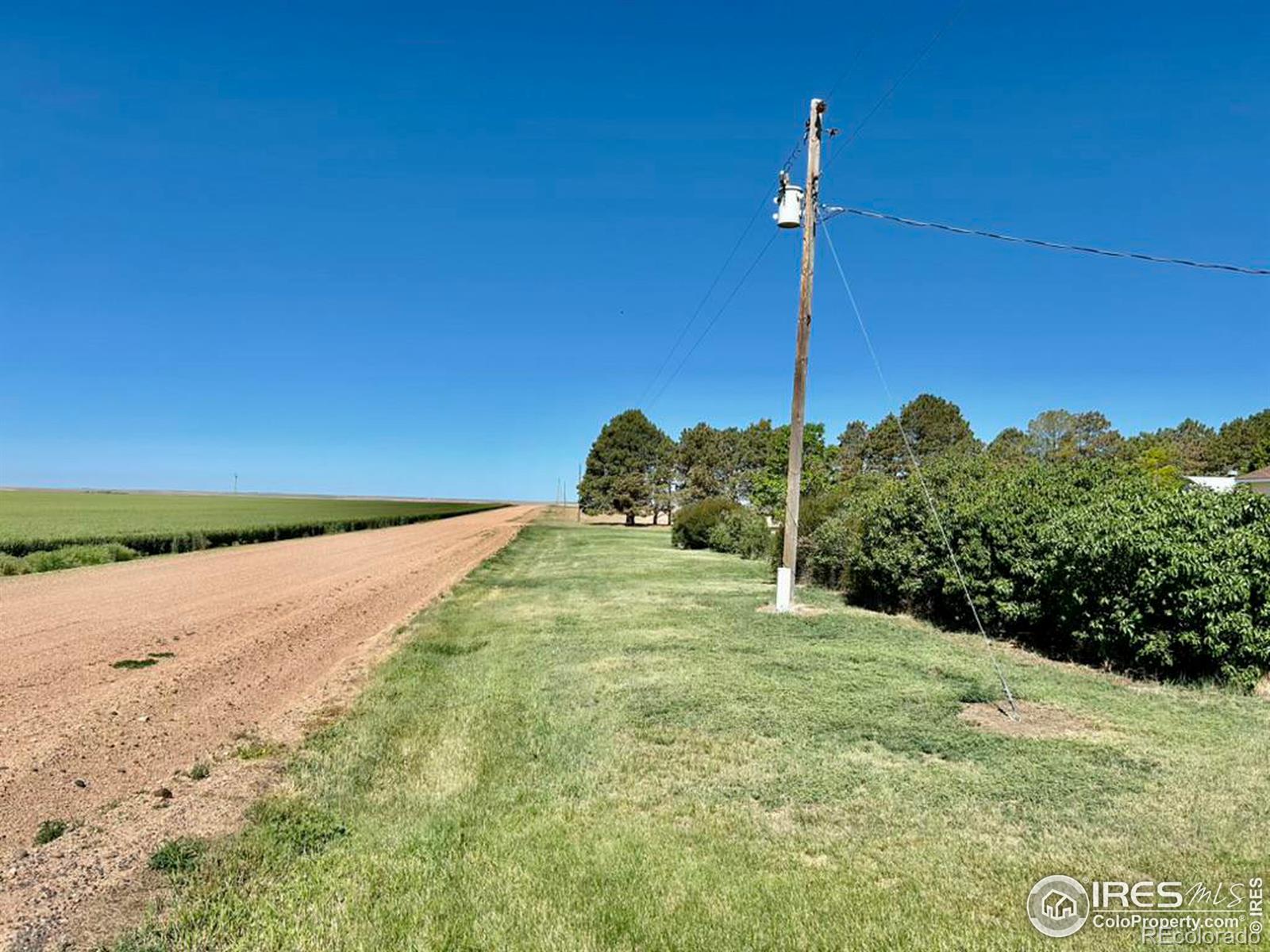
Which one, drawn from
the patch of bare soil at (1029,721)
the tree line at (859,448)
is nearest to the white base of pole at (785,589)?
the patch of bare soil at (1029,721)

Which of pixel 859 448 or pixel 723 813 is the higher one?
pixel 859 448

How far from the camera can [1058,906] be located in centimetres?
289

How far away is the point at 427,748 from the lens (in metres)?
5.23

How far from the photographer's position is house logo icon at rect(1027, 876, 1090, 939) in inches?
108

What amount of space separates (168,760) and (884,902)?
5.38 meters

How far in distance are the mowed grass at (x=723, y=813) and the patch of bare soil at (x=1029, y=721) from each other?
12cm

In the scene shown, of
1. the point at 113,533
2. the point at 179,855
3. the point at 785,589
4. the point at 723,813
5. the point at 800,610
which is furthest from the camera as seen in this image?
the point at 113,533

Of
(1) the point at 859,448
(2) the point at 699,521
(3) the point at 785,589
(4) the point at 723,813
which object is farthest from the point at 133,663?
(1) the point at 859,448

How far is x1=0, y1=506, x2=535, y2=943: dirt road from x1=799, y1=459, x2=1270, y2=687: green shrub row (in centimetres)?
821

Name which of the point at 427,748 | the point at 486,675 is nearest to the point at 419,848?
the point at 427,748

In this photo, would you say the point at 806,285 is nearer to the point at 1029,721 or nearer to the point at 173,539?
the point at 1029,721

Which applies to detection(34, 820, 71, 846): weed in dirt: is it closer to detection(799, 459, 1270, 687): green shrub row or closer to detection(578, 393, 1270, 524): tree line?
detection(799, 459, 1270, 687): green shrub row

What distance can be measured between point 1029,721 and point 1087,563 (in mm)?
2596

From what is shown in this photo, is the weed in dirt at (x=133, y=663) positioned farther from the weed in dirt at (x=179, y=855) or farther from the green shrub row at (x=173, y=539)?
the green shrub row at (x=173, y=539)
